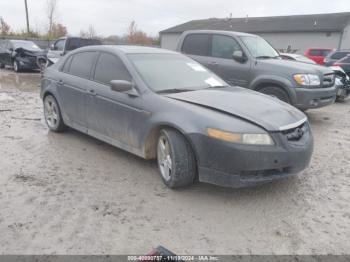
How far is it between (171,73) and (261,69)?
116 inches

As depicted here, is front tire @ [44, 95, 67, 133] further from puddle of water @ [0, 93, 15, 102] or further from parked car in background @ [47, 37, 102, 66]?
parked car in background @ [47, 37, 102, 66]

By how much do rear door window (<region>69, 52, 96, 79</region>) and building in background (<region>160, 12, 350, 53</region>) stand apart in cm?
2698

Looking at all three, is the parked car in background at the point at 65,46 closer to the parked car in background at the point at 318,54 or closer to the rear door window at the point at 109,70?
the rear door window at the point at 109,70

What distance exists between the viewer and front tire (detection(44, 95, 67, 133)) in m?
5.70

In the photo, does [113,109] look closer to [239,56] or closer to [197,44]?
[239,56]

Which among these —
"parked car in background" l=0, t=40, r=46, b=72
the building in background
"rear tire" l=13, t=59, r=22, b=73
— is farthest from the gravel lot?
the building in background

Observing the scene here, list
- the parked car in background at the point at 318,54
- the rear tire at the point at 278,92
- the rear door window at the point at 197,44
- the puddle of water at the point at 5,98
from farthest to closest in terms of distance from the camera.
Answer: the parked car in background at the point at 318,54 → the puddle of water at the point at 5,98 → the rear door window at the point at 197,44 → the rear tire at the point at 278,92

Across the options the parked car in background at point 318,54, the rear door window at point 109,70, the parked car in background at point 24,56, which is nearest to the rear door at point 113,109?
the rear door window at point 109,70

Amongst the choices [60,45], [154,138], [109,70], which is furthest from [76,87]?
[60,45]

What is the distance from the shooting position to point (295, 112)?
157 inches

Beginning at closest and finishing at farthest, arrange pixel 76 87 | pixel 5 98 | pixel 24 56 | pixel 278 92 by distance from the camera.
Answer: pixel 76 87 < pixel 278 92 < pixel 5 98 < pixel 24 56

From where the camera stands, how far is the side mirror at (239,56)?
697 centimetres

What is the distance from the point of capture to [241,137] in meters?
3.29

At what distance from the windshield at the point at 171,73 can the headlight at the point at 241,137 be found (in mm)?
1055
